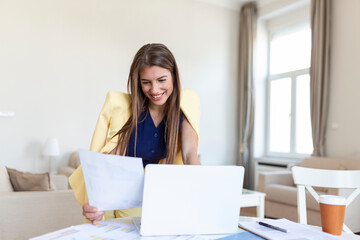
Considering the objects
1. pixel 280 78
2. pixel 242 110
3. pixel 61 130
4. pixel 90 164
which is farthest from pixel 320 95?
pixel 90 164

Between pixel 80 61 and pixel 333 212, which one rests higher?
pixel 80 61

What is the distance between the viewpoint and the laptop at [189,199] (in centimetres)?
93

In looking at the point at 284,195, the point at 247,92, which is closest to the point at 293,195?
the point at 284,195

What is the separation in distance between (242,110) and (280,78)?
84 cm

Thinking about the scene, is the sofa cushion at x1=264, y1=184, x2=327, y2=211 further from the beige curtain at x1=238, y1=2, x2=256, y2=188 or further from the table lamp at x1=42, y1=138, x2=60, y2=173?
the table lamp at x1=42, y1=138, x2=60, y2=173

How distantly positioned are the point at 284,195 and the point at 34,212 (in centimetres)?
282

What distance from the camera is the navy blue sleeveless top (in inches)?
54.5

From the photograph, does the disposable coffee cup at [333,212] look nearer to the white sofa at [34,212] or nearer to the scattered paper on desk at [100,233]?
the scattered paper on desk at [100,233]

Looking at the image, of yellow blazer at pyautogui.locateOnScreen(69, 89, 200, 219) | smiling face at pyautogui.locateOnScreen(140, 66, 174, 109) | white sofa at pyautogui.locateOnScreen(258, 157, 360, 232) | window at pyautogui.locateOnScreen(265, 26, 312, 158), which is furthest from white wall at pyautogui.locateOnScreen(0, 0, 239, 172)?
smiling face at pyautogui.locateOnScreen(140, 66, 174, 109)

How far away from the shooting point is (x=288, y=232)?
3.34 feet

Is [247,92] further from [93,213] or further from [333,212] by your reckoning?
[93,213]

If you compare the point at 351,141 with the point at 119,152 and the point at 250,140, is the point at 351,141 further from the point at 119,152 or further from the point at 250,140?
the point at 119,152

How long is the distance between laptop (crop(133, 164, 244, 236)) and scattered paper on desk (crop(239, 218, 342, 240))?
104mm

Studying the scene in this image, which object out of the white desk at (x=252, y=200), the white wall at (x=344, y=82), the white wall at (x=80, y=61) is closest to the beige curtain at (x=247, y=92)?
the white wall at (x=80, y=61)
